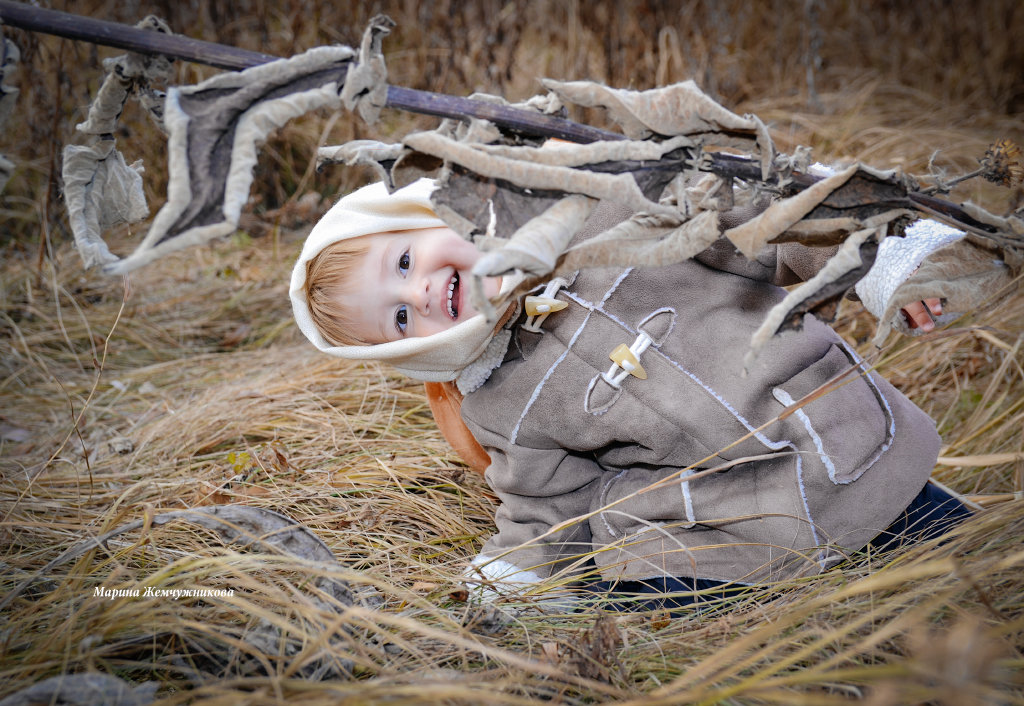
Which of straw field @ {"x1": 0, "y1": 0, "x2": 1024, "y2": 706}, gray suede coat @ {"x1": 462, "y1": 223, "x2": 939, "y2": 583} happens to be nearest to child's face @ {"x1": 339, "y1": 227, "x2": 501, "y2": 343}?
gray suede coat @ {"x1": 462, "y1": 223, "x2": 939, "y2": 583}

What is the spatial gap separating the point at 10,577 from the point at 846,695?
1.40 metres

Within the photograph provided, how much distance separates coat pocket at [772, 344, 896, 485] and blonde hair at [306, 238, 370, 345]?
0.90 meters

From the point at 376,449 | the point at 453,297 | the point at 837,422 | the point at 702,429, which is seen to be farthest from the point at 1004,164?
the point at 376,449

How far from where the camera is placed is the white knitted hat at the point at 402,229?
1434 millimetres

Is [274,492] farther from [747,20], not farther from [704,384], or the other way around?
[747,20]

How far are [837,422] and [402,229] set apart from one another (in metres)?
0.96

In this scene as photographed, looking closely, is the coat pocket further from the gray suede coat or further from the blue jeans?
the blue jeans

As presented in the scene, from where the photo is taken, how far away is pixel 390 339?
5.05 feet

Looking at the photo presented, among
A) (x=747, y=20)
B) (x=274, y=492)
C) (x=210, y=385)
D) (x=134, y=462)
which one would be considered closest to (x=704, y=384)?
(x=274, y=492)

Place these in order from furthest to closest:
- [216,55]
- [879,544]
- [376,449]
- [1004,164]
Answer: [376,449], [879,544], [1004,164], [216,55]

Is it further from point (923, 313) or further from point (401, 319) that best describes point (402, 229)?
point (923, 313)

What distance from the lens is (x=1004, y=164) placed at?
106 cm

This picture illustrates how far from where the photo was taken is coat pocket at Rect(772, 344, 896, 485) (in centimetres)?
141

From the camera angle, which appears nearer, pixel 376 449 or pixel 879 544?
pixel 879 544
